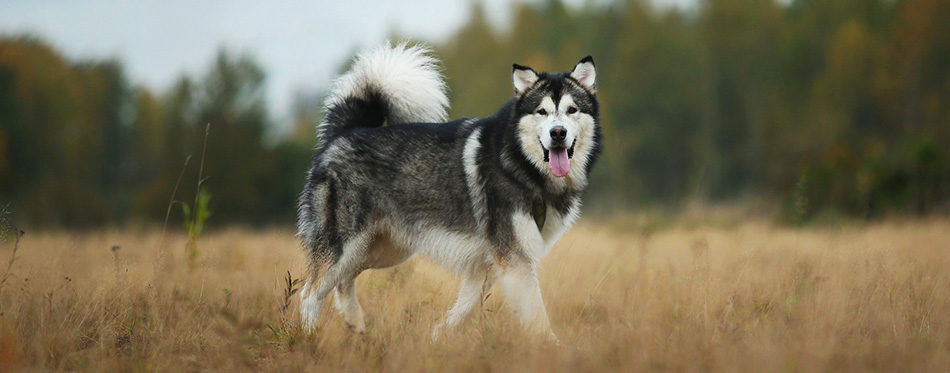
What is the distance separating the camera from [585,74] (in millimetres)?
5020

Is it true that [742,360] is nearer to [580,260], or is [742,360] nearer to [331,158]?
[331,158]

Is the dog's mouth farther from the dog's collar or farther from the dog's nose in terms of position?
the dog's collar

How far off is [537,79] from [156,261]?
3.20 m

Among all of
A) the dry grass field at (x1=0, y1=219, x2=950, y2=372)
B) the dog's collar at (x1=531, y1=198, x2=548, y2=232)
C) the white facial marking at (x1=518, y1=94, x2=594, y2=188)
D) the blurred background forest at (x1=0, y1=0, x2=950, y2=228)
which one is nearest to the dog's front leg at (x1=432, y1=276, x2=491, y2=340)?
the dry grass field at (x1=0, y1=219, x2=950, y2=372)

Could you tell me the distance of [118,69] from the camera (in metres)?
30.9

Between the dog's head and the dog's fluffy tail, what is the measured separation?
4.11 ft

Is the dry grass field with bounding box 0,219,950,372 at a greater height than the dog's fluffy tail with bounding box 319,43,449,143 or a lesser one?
lesser

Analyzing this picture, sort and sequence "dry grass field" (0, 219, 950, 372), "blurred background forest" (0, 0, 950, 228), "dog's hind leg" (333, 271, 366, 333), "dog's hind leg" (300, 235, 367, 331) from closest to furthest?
1. "dry grass field" (0, 219, 950, 372)
2. "dog's hind leg" (300, 235, 367, 331)
3. "dog's hind leg" (333, 271, 366, 333)
4. "blurred background forest" (0, 0, 950, 228)

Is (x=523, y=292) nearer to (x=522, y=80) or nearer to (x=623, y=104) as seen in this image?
(x=522, y=80)

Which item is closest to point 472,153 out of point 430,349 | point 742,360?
point 430,349

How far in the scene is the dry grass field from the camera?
3.67 meters

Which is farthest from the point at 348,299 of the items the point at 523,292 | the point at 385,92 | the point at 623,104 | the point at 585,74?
the point at 623,104

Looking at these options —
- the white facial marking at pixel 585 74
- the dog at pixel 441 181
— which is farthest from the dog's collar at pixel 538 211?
the white facial marking at pixel 585 74

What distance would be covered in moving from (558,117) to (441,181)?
3.63ft
